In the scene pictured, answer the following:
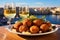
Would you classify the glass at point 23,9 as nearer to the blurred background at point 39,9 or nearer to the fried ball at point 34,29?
the fried ball at point 34,29

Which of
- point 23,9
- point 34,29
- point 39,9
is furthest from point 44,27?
point 39,9

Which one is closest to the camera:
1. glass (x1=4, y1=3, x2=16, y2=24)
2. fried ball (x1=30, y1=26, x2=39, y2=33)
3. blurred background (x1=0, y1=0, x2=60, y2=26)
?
fried ball (x1=30, y1=26, x2=39, y2=33)

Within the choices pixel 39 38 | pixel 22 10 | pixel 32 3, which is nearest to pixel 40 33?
pixel 39 38

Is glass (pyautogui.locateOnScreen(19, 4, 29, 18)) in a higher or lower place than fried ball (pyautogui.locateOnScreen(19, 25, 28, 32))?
higher

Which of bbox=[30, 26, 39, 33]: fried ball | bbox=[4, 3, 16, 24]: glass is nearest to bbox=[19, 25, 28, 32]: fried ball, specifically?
bbox=[30, 26, 39, 33]: fried ball

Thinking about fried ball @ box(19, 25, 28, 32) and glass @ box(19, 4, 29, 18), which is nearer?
fried ball @ box(19, 25, 28, 32)

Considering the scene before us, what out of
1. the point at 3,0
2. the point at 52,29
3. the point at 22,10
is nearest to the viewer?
the point at 52,29

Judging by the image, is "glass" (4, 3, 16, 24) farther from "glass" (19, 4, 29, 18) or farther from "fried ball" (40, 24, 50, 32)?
"fried ball" (40, 24, 50, 32)

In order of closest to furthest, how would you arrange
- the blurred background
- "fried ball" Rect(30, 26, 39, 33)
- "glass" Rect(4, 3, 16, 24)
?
"fried ball" Rect(30, 26, 39, 33) < "glass" Rect(4, 3, 16, 24) < the blurred background

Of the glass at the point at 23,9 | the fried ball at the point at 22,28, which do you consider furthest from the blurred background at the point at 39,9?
the fried ball at the point at 22,28

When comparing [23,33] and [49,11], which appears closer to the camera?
[23,33]

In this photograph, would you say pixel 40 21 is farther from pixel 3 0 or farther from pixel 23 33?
pixel 3 0
